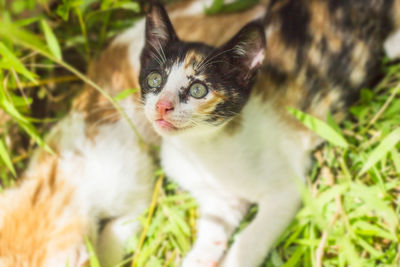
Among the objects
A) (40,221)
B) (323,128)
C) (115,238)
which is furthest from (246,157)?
(40,221)

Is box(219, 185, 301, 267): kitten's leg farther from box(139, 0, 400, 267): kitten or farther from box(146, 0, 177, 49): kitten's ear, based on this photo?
box(146, 0, 177, 49): kitten's ear

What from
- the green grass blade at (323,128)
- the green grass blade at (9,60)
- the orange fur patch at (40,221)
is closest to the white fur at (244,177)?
the green grass blade at (323,128)

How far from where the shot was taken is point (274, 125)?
61.4 inches

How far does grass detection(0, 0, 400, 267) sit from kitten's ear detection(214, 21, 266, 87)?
0.29 meters

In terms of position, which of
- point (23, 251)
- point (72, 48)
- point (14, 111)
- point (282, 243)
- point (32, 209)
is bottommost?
point (282, 243)

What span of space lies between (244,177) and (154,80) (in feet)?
1.78

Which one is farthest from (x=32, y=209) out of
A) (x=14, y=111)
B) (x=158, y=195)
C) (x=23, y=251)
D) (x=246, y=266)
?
(x=246, y=266)

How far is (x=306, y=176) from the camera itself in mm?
1659

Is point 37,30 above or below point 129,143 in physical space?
above

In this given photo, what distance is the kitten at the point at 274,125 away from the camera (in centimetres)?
146

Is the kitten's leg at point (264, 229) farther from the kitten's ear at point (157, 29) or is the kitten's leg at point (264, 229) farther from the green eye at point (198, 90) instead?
the kitten's ear at point (157, 29)

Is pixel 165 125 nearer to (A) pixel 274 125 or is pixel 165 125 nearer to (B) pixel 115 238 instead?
(A) pixel 274 125

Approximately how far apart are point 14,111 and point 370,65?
148 centimetres

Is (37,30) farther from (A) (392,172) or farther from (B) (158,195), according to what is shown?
(A) (392,172)
